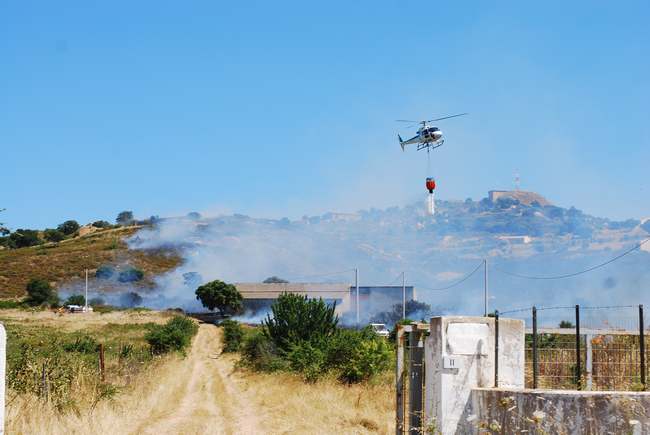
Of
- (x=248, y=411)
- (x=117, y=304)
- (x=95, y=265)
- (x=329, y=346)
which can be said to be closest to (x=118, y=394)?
(x=248, y=411)

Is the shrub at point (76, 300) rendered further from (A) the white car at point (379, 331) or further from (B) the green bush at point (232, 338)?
(B) the green bush at point (232, 338)

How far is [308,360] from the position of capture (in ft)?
102

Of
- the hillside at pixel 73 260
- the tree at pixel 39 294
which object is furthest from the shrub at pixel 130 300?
the tree at pixel 39 294

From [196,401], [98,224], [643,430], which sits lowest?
[196,401]

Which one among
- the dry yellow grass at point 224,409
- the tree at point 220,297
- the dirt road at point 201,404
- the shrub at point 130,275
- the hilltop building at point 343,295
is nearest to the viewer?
the dry yellow grass at point 224,409

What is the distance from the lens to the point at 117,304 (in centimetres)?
10850

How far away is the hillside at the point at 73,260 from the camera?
10904 centimetres

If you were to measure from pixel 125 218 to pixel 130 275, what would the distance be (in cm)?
7006

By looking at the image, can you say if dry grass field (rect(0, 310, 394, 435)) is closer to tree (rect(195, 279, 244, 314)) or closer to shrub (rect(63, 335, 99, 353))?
shrub (rect(63, 335, 99, 353))

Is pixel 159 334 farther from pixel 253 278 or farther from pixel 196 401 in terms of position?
pixel 253 278

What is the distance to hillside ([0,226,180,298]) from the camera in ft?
358

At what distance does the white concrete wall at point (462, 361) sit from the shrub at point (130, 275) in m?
111

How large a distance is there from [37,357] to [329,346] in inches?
504

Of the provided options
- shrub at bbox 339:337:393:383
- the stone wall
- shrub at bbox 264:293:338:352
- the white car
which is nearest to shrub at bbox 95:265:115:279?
the white car
